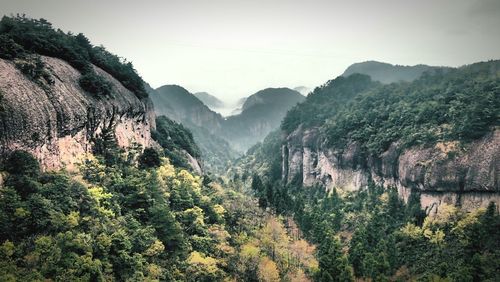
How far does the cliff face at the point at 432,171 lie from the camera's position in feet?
178

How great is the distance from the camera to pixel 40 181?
31.2 m

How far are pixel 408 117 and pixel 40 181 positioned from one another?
200 ft

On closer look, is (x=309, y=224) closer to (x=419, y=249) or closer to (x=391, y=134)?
(x=419, y=249)

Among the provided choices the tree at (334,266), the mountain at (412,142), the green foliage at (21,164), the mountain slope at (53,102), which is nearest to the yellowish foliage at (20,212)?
the green foliage at (21,164)

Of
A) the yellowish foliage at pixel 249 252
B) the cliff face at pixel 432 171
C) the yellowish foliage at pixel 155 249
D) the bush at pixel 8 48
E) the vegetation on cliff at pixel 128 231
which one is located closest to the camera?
the vegetation on cliff at pixel 128 231

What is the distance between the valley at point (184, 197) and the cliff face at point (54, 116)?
13 centimetres

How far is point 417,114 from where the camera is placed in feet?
241

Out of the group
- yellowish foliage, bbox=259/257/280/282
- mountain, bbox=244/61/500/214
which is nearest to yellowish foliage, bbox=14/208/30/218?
yellowish foliage, bbox=259/257/280/282

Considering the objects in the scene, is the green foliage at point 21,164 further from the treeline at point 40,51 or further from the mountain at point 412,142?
the mountain at point 412,142

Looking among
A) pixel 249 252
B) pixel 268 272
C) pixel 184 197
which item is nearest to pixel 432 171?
pixel 268 272

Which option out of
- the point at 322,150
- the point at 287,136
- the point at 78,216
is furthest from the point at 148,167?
the point at 287,136

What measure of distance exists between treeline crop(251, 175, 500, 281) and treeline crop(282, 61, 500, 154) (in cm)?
1105

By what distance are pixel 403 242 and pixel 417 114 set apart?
28334 mm

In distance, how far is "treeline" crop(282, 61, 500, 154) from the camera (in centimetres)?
5991
